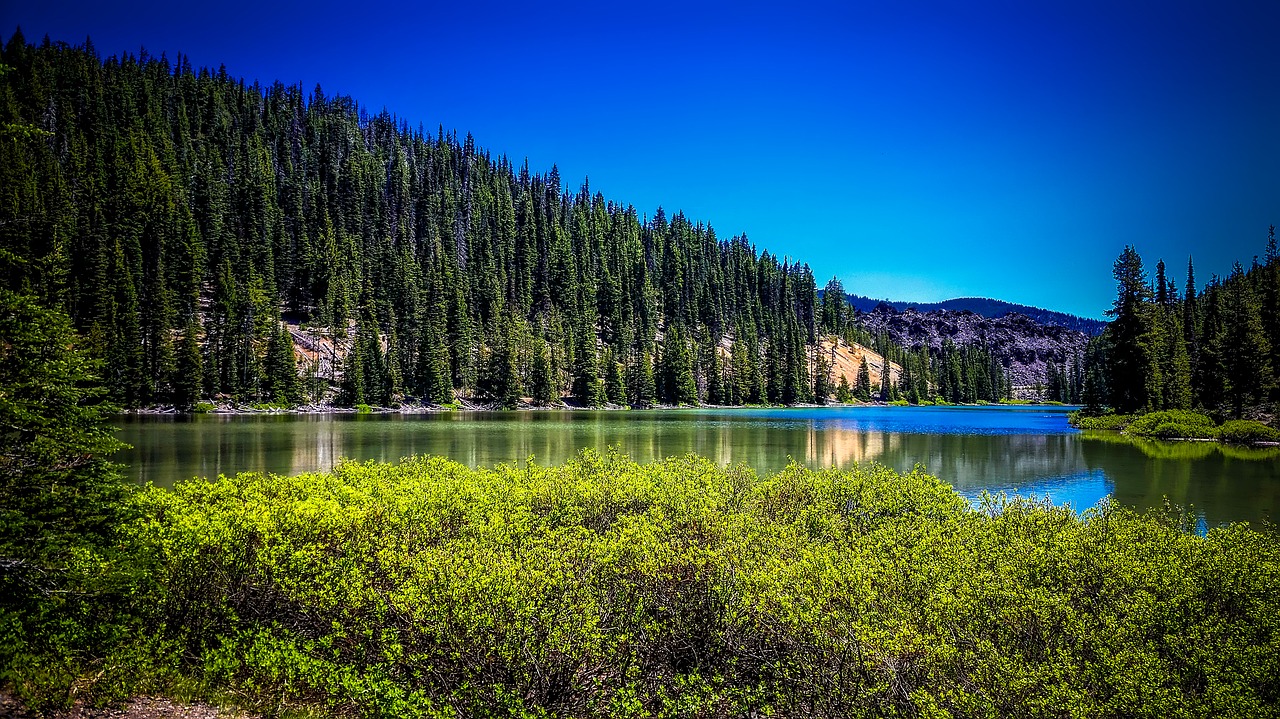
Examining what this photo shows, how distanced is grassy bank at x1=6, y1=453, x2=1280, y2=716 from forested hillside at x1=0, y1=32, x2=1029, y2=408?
8072cm

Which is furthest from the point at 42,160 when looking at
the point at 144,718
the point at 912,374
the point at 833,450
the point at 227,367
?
the point at 912,374

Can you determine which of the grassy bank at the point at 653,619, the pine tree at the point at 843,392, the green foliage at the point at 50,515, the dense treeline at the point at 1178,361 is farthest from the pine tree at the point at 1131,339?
the pine tree at the point at 843,392

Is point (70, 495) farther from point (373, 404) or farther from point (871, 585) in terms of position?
point (373, 404)

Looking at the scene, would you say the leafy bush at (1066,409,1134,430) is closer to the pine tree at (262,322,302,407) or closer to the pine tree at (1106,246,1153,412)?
Result: the pine tree at (1106,246,1153,412)

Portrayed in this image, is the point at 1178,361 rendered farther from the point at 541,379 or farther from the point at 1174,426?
the point at 541,379

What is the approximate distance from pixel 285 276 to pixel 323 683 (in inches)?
5677

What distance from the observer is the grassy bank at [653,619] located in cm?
762

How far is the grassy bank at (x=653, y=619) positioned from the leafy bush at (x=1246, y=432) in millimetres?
55043

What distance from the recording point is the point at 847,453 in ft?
147

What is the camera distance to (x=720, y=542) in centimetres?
1075

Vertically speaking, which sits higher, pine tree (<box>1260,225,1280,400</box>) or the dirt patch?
pine tree (<box>1260,225,1280,400</box>)

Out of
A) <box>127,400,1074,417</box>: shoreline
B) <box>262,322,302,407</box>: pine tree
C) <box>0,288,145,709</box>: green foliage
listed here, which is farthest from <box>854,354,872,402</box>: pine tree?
<box>0,288,145,709</box>: green foliage

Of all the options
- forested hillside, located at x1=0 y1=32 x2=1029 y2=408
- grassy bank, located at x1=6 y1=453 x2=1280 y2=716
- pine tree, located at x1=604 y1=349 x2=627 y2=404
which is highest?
forested hillside, located at x1=0 y1=32 x2=1029 y2=408

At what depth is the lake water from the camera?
29.3 meters
